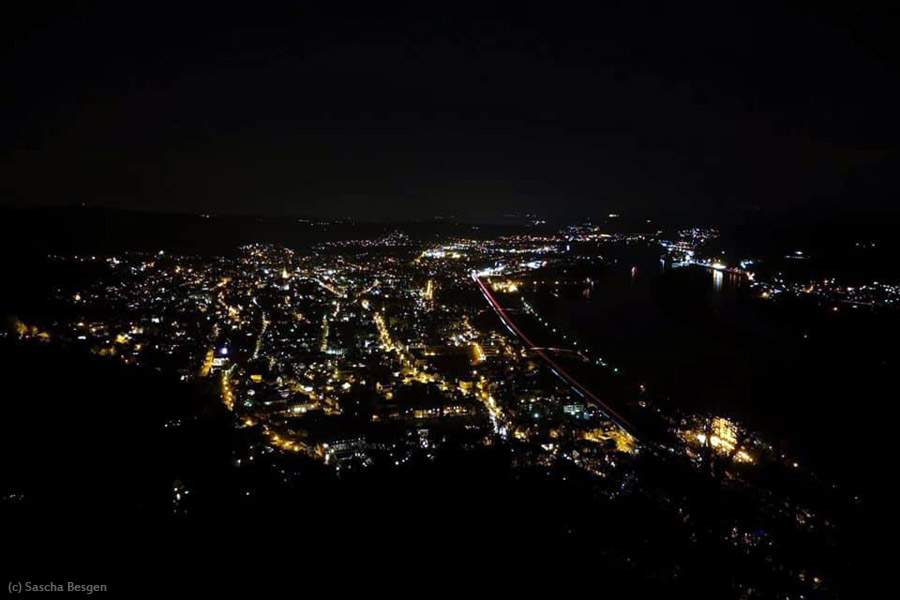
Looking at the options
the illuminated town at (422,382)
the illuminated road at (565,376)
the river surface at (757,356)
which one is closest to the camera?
the illuminated town at (422,382)

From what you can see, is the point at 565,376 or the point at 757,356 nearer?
the point at 565,376

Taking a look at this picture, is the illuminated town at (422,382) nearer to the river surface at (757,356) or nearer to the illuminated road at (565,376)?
the illuminated road at (565,376)

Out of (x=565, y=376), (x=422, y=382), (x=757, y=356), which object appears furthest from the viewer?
(x=757, y=356)

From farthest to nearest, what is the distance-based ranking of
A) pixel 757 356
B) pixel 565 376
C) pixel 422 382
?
pixel 757 356, pixel 565 376, pixel 422 382

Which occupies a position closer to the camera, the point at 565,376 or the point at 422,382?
the point at 422,382

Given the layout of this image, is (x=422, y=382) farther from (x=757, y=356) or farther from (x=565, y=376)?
(x=757, y=356)

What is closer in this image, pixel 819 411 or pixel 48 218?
pixel 819 411

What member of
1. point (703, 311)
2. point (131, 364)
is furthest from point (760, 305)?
point (131, 364)

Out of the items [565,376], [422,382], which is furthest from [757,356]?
[422,382]

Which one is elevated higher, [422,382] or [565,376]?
[422,382]

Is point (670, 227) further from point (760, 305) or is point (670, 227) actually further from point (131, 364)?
point (131, 364)

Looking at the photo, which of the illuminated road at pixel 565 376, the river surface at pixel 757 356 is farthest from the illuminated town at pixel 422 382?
the river surface at pixel 757 356
